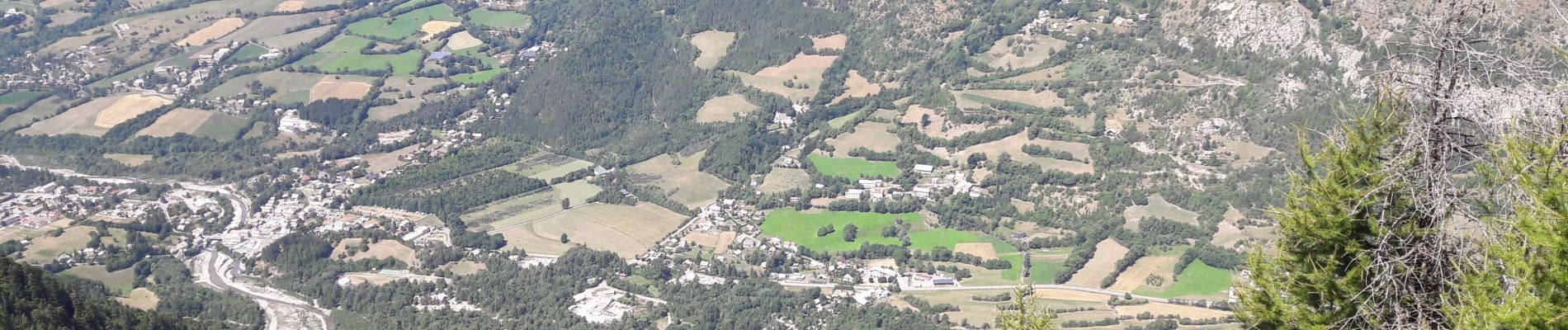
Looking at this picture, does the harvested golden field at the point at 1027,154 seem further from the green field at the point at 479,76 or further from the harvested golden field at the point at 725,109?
the green field at the point at 479,76

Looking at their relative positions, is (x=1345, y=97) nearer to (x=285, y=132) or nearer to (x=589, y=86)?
(x=589, y=86)

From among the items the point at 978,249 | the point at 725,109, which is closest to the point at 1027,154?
the point at 978,249

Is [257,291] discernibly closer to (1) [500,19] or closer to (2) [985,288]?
(2) [985,288]

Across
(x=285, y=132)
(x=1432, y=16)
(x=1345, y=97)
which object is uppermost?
(x=1432, y=16)

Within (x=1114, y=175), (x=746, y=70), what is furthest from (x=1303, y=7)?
(x=746, y=70)

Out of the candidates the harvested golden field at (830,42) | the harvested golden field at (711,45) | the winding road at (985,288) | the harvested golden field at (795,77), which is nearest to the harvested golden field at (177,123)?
the harvested golden field at (711,45)

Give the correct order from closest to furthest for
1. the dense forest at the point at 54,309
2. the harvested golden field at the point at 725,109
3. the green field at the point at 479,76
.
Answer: the dense forest at the point at 54,309 → the harvested golden field at the point at 725,109 → the green field at the point at 479,76
